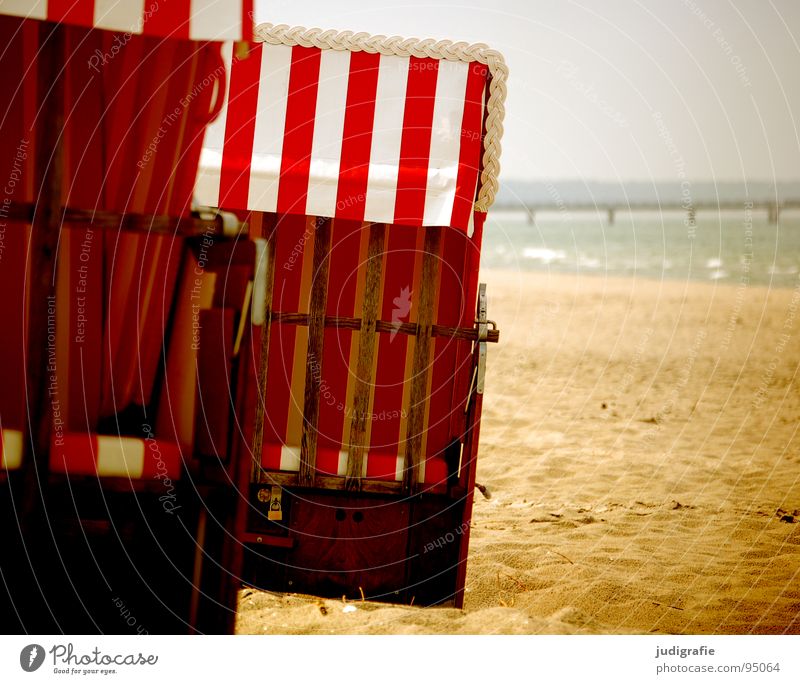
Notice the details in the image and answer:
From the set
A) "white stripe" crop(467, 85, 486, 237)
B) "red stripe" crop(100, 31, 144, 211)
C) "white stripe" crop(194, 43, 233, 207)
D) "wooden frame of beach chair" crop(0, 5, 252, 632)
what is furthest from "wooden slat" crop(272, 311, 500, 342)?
"red stripe" crop(100, 31, 144, 211)

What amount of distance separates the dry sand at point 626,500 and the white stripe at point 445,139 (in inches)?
56.9

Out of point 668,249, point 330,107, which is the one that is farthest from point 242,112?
point 668,249

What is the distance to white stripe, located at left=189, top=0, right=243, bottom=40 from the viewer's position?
234 cm

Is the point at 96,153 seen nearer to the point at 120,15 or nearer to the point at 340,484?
the point at 120,15

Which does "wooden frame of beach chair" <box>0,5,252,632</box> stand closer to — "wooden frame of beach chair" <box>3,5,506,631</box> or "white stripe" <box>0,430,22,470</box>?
"white stripe" <box>0,430,22,470</box>

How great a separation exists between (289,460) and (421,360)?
0.61 m

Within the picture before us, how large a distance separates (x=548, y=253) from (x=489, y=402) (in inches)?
1078

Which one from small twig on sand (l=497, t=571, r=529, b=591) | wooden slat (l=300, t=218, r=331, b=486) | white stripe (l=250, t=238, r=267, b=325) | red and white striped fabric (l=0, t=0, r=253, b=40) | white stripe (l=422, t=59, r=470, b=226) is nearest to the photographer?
white stripe (l=250, t=238, r=267, b=325)

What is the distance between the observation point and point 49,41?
2363 millimetres

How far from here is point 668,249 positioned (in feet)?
101

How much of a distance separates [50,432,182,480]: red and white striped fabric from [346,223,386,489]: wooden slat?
89cm

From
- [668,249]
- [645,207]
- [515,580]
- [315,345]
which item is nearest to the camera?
[315,345]
